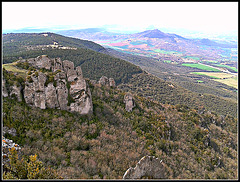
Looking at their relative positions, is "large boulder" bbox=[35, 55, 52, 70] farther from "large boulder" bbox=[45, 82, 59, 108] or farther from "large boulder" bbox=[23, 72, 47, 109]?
"large boulder" bbox=[45, 82, 59, 108]

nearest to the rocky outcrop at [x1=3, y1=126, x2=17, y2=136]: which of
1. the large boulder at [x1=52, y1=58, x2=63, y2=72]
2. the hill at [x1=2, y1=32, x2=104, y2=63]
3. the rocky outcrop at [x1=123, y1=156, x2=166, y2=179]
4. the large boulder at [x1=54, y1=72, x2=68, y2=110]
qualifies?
the large boulder at [x1=54, y1=72, x2=68, y2=110]

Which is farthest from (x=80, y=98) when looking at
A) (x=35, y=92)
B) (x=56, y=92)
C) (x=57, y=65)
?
(x=57, y=65)

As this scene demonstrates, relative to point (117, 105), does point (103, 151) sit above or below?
below

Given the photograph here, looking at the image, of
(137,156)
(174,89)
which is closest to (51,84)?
(137,156)

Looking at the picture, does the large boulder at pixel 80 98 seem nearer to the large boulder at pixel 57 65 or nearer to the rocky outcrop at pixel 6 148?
the large boulder at pixel 57 65

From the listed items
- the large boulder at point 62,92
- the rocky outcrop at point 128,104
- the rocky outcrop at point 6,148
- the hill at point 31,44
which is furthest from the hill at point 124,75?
the rocky outcrop at point 6,148

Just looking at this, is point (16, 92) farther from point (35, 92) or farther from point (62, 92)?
point (62, 92)

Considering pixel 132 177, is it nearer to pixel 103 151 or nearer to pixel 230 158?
pixel 103 151

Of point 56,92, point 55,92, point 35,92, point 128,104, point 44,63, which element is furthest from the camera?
point 128,104
